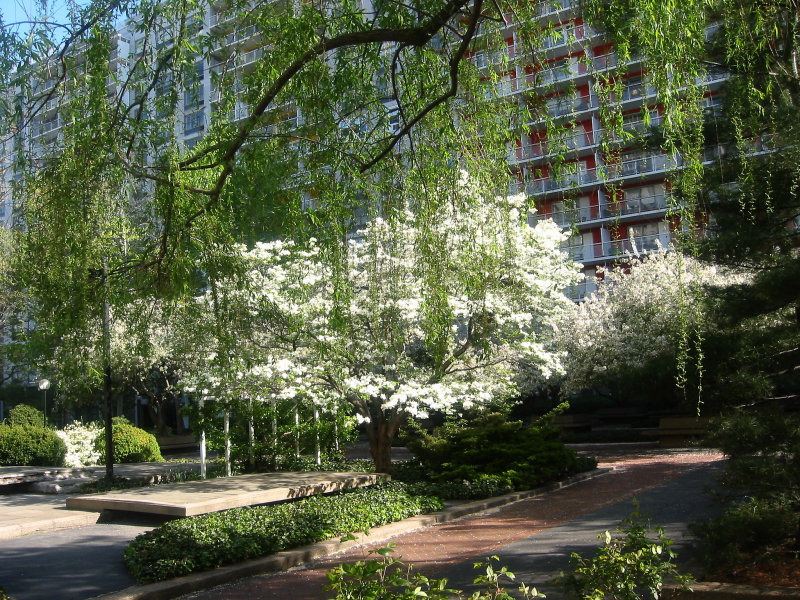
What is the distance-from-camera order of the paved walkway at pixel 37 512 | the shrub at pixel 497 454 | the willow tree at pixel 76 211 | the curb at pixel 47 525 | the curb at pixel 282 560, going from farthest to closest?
1. the shrub at pixel 497 454
2. the paved walkway at pixel 37 512
3. the curb at pixel 47 525
4. the curb at pixel 282 560
5. the willow tree at pixel 76 211

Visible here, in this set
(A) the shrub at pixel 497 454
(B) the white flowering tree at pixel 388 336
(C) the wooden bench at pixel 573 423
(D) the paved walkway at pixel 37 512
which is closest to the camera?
(D) the paved walkway at pixel 37 512

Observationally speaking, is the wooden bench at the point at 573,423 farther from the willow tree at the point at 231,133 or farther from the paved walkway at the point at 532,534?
the willow tree at the point at 231,133

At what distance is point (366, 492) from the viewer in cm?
1198

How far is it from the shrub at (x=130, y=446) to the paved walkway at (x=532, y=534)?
15134 mm

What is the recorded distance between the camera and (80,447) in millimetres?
23000

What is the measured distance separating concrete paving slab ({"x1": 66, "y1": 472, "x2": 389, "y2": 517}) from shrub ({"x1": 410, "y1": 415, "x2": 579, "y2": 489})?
1766 millimetres

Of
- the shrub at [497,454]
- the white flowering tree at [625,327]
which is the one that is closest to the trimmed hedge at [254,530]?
the shrub at [497,454]

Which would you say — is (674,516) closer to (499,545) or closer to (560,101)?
(499,545)

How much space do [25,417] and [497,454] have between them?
1855 cm

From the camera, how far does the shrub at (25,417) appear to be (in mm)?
25000

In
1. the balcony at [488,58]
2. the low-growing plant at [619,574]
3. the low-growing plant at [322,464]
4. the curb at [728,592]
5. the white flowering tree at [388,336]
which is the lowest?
the curb at [728,592]

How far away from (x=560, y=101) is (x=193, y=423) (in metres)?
12.4

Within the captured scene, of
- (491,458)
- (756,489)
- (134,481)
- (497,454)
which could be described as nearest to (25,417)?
(134,481)

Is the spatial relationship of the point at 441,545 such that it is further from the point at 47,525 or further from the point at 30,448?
the point at 30,448
